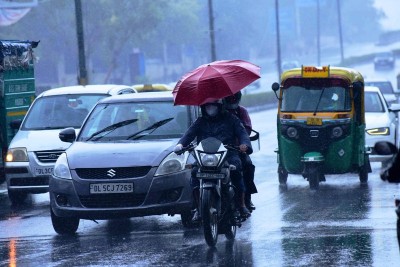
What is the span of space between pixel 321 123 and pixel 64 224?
6.05m

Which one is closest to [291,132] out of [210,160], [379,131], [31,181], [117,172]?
[379,131]

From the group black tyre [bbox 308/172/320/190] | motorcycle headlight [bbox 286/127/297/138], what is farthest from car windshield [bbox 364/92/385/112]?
black tyre [bbox 308/172/320/190]

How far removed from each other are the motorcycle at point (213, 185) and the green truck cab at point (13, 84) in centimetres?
807

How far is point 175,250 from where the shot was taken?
11172mm

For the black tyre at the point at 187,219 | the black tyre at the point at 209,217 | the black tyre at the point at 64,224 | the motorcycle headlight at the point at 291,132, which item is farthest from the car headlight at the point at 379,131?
the black tyre at the point at 209,217

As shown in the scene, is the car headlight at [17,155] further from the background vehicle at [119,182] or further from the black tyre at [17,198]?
the background vehicle at [119,182]

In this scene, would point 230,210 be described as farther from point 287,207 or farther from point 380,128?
point 380,128

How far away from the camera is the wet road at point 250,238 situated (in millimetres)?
10469

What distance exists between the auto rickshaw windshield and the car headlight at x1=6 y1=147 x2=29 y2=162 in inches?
173

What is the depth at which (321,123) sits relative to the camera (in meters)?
17.8

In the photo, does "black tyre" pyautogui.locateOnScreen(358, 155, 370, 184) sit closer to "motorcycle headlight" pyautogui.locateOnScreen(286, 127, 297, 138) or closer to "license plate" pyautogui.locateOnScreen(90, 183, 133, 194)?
"motorcycle headlight" pyautogui.locateOnScreen(286, 127, 297, 138)

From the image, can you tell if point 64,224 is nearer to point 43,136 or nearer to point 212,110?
point 212,110

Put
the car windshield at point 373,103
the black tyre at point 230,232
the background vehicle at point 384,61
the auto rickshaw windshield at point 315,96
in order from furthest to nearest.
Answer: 1. the background vehicle at point 384,61
2. the car windshield at point 373,103
3. the auto rickshaw windshield at point 315,96
4. the black tyre at point 230,232

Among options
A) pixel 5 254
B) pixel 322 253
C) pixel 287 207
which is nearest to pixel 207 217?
pixel 322 253
